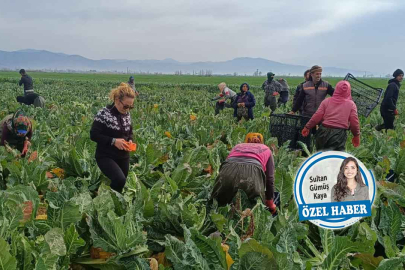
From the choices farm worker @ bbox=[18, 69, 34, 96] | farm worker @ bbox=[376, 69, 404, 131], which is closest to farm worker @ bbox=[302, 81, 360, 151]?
farm worker @ bbox=[376, 69, 404, 131]

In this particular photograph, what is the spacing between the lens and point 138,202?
2.92 metres

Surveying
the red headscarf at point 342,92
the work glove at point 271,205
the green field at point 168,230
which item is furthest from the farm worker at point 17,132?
the red headscarf at point 342,92

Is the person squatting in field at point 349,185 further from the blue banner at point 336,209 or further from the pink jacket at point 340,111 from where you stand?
the pink jacket at point 340,111

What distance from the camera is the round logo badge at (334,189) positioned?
44.4 inches

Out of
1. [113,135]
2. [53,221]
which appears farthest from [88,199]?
[113,135]

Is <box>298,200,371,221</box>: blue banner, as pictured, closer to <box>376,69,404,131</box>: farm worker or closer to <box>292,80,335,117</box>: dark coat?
<box>292,80,335,117</box>: dark coat

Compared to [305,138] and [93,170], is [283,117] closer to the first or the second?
[305,138]

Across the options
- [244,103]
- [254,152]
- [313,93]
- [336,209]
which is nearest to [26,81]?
[244,103]

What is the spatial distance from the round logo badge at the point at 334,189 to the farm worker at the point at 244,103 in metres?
6.93

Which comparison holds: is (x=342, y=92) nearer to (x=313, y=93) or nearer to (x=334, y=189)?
(x=313, y=93)

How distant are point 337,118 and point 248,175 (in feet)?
6.78

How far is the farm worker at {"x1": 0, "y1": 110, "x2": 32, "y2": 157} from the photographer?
14.4 ft

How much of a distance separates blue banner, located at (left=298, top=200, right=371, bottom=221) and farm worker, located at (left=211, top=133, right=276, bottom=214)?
74.5 inches

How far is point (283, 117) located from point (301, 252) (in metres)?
3.60
